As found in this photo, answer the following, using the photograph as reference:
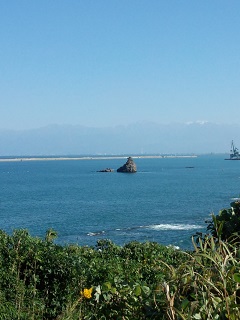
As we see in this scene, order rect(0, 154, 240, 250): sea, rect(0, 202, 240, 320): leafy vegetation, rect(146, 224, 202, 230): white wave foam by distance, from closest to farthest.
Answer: rect(0, 202, 240, 320): leafy vegetation
rect(0, 154, 240, 250): sea
rect(146, 224, 202, 230): white wave foam

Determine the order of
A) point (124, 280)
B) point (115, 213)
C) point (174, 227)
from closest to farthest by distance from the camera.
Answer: point (124, 280)
point (174, 227)
point (115, 213)

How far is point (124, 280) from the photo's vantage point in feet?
21.6

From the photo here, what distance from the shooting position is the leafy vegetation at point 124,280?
3.86 meters

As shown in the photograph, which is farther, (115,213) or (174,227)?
(115,213)

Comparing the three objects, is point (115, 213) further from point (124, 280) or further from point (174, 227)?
point (124, 280)

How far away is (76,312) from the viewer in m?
6.69

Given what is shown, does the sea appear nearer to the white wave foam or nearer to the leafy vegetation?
the white wave foam

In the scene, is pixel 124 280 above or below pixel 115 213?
above

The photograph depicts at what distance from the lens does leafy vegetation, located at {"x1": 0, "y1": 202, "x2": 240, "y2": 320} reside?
152 inches

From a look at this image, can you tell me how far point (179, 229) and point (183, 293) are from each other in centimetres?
4219

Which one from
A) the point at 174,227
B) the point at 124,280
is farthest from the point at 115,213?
the point at 124,280

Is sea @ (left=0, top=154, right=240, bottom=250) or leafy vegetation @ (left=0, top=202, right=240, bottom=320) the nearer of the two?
leafy vegetation @ (left=0, top=202, right=240, bottom=320)

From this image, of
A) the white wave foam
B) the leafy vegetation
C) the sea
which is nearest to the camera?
the leafy vegetation

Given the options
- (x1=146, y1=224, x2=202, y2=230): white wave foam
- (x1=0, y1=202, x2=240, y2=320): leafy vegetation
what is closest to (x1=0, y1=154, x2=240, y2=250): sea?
(x1=146, y1=224, x2=202, y2=230): white wave foam
